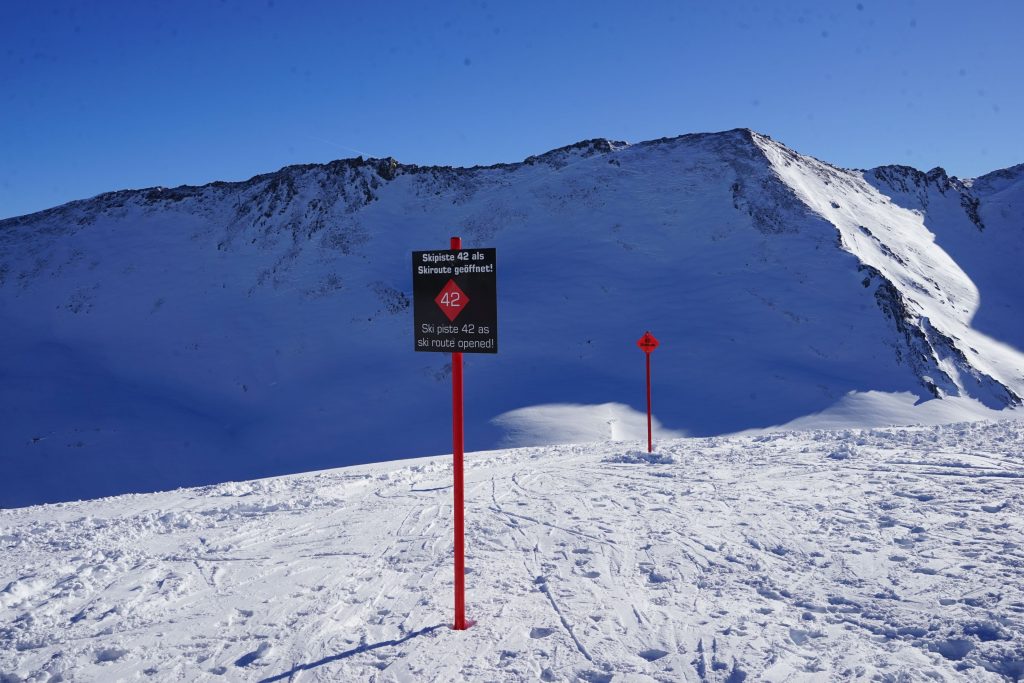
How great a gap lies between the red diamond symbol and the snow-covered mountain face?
51.8 ft

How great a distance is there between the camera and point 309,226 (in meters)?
41.6

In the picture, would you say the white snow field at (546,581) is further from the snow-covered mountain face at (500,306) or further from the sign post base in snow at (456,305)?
the snow-covered mountain face at (500,306)

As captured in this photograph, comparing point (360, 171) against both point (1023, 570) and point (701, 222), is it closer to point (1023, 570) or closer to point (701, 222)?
point (701, 222)

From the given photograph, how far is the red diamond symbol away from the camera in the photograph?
192 inches

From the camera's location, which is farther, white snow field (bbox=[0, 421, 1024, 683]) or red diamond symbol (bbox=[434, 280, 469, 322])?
red diamond symbol (bbox=[434, 280, 469, 322])

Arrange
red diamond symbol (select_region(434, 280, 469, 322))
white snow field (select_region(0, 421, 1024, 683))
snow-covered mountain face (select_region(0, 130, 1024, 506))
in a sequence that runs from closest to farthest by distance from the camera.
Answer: white snow field (select_region(0, 421, 1024, 683)), red diamond symbol (select_region(434, 280, 469, 322)), snow-covered mountain face (select_region(0, 130, 1024, 506))

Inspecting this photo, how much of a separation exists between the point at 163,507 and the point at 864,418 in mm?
20919

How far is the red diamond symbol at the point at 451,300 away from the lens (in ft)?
16.0

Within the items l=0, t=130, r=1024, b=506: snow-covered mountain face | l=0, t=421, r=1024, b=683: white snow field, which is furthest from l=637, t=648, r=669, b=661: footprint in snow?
l=0, t=130, r=1024, b=506: snow-covered mountain face

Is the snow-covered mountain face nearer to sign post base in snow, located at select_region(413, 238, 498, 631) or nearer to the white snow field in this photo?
the white snow field

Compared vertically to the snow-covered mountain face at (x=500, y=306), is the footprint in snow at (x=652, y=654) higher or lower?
lower

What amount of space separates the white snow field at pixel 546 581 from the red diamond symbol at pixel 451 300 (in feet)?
8.62

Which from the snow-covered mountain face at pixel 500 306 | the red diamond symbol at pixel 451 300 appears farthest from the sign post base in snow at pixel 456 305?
the snow-covered mountain face at pixel 500 306

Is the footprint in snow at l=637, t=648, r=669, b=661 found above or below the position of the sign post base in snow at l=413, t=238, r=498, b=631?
below
